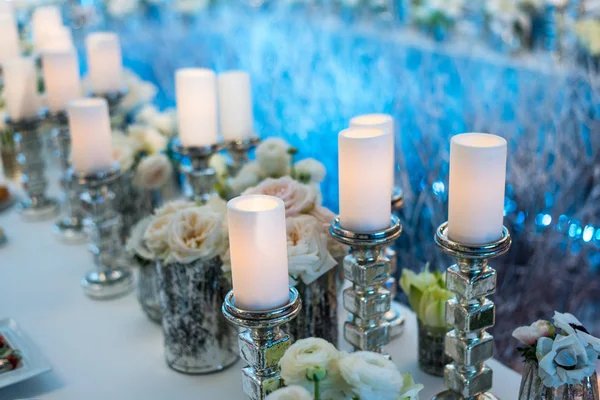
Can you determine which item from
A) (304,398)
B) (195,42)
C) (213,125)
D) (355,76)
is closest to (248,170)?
(213,125)

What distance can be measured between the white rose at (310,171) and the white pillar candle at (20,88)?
0.81 meters

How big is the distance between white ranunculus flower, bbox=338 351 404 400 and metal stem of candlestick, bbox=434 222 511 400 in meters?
0.20

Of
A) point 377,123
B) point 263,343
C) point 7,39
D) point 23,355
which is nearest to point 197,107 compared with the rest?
point 377,123

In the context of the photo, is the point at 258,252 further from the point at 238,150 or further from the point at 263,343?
the point at 238,150

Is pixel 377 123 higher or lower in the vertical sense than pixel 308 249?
higher

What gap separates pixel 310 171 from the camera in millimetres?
1193

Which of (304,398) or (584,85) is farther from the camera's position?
(584,85)

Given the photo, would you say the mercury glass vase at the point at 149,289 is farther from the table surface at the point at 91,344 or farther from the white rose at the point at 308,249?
the white rose at the point at 308,249

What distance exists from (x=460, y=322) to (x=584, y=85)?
110cm

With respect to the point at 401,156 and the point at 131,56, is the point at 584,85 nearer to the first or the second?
the point at 401,156

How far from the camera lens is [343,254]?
41.3 inches

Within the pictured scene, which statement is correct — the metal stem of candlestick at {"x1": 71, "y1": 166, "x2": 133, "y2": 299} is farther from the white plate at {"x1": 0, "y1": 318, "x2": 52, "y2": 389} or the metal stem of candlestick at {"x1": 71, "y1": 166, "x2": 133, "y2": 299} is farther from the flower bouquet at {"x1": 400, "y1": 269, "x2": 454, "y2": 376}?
the flower bouquet at {"x1": 400, "y1": 269, "x2": 454, "y2": 376}

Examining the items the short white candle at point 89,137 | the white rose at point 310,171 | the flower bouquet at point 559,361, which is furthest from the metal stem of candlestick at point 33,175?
the flower bouquet at point 559,361

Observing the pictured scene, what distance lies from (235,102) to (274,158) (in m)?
0.24
